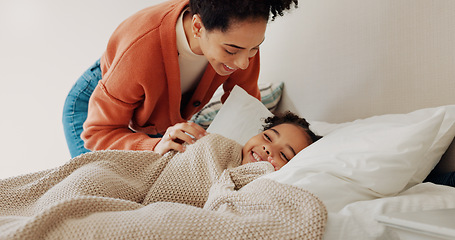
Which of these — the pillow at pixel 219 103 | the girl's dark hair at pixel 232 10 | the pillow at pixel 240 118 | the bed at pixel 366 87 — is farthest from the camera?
the pillow at pixel 219 103

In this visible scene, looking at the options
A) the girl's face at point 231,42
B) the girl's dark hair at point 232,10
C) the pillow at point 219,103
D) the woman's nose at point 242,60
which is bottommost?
the pillow at point 219,103

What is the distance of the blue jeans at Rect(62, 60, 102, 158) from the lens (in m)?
1.58

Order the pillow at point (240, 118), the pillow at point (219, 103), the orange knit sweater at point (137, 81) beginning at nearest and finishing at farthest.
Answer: the orange knit sweater at point (137, 81) < the pillow at point (240, 118) < the pillow at point (219, 103)

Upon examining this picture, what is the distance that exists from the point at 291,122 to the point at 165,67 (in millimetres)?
491

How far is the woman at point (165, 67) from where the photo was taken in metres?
1.08

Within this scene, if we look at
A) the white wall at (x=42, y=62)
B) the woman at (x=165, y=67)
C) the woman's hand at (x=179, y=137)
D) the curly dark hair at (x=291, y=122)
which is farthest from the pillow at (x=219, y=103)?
the white wall at (x=42, y=62)

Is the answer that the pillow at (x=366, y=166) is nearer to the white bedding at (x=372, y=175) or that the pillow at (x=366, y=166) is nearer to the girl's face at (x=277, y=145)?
the white bedding at (x=372, y=175)

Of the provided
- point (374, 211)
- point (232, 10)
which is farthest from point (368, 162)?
point (232, 10)

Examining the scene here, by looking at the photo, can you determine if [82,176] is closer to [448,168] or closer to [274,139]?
[274,139]

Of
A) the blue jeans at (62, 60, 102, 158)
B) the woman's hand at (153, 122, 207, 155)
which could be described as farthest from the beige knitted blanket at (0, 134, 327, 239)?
the blue jeans at (62, 60, 102, 158)

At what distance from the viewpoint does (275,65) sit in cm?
192

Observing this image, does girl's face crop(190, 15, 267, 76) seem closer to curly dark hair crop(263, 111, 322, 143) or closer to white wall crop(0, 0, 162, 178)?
curly dark hair crop(263, 111, 322, 143)

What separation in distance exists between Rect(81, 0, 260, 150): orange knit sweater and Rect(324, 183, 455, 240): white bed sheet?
0.70 m

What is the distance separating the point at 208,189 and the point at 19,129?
7.65 ft
